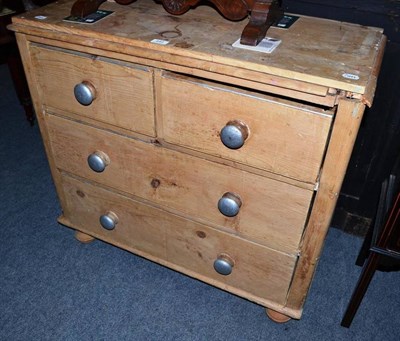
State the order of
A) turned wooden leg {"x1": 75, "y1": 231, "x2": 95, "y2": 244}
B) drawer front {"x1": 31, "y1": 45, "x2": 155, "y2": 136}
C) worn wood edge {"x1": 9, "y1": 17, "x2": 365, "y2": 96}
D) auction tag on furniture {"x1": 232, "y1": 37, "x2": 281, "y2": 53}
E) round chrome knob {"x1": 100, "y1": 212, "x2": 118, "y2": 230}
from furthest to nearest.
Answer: turned wooden leg {"x1": 75, "y1": 231, "x2": 95, "y2": 244} → round chrome knob {"x1": 100, "y1": 212, "x2": 118, "y2": 230} → drawer front {"x1": 31, "y1": 45, "x2": 155, "y2": 136} → auction tag on furniture {"x1": 232, "y1": 37, "x2": 281, "y2": 53} → worn wood edge {"x1": 9, "y1": 17, "x2": 365, "y2": 96}

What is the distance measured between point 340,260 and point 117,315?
0.88m

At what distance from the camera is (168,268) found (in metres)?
1.56

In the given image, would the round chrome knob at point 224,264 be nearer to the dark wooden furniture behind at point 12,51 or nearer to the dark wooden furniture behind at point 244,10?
the dark wooden furniture behind at point 244,10

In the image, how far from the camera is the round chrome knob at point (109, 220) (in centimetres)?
141

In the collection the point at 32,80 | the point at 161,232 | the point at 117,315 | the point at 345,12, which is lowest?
the point at 117,315

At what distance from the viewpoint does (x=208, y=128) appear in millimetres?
1023

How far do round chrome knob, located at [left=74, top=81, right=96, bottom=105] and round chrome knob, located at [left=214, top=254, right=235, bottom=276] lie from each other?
2.00 ft

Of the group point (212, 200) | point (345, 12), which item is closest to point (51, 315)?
point (212, 200)

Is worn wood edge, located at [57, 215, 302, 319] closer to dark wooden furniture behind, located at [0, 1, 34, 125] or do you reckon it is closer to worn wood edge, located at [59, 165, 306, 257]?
worn wood edge, located at [59, 165, 306, 257]

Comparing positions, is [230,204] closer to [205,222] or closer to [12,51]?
[205,222]

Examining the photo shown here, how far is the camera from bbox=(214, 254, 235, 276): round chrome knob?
1269mm

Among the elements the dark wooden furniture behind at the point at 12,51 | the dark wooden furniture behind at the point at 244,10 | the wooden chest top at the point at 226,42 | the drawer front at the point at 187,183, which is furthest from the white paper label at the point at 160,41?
the dark wooden furniture behind at the point at 12,51

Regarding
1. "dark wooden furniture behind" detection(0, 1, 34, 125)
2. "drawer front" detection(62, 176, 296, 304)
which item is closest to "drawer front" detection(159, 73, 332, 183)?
"drawer front" detection(62, 176, 296, 304)

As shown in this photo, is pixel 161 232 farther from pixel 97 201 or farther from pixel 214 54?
pixel 214 54
